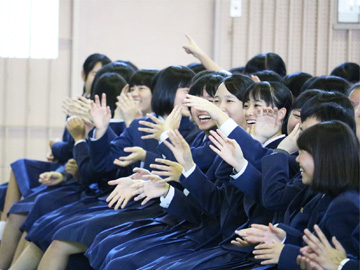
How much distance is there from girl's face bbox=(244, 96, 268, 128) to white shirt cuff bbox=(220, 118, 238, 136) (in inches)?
7.6

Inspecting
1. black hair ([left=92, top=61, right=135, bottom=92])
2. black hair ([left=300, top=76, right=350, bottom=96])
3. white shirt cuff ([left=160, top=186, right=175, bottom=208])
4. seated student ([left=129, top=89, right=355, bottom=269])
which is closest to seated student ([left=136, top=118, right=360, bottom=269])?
seated student ([left=129, top=89, right=355, bottom=269])

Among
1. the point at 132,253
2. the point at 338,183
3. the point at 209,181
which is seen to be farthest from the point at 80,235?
the point at 338,183

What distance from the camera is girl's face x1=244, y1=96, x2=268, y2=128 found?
288cm

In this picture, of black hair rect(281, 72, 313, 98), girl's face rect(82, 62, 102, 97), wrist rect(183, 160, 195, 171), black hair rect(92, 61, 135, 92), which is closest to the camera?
wrist rect(183, 160, 195, 171)

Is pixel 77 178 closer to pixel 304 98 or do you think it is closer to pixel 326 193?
pixel 304 98

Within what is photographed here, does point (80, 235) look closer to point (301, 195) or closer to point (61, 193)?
point (61, 193)

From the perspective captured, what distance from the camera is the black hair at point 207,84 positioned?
3303 millimetres

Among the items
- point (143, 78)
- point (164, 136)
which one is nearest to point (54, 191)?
point (143, 78)

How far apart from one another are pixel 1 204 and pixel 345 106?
2.83 meters

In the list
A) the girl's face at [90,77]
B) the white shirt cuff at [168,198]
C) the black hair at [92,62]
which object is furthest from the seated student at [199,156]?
the black hair at [92,62]

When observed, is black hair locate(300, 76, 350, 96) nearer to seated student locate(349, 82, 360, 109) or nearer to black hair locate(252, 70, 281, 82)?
seated student locate(349, 82, 360, 109)

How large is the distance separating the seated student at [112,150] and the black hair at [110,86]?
1.32 ft

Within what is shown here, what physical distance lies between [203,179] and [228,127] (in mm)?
235

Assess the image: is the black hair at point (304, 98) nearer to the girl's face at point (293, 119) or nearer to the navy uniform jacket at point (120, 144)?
the girl's face at point (293, 119)
